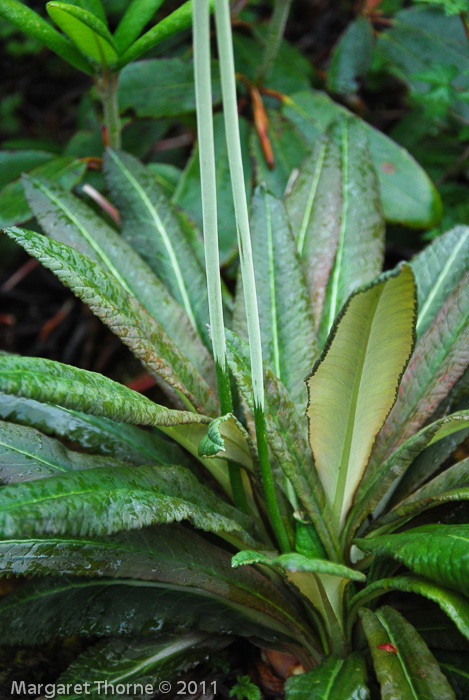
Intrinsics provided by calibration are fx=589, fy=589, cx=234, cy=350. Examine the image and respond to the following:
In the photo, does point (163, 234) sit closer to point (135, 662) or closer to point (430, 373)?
point (430, 373)

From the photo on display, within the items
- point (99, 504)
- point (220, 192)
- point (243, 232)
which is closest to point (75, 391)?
point (99, 504)

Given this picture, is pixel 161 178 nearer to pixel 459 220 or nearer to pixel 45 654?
pixel 459 220

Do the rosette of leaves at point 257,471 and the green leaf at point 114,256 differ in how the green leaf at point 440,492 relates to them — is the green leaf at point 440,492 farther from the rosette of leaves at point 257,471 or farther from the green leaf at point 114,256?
the green leaf at point 114,256

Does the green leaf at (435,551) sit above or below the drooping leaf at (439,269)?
below

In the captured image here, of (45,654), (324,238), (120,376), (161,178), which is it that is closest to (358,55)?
(161,178)

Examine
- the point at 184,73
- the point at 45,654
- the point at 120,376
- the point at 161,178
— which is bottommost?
the point at 45,654

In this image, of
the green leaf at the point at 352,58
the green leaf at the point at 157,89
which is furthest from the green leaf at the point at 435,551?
the green leaf at the point at 352,58
